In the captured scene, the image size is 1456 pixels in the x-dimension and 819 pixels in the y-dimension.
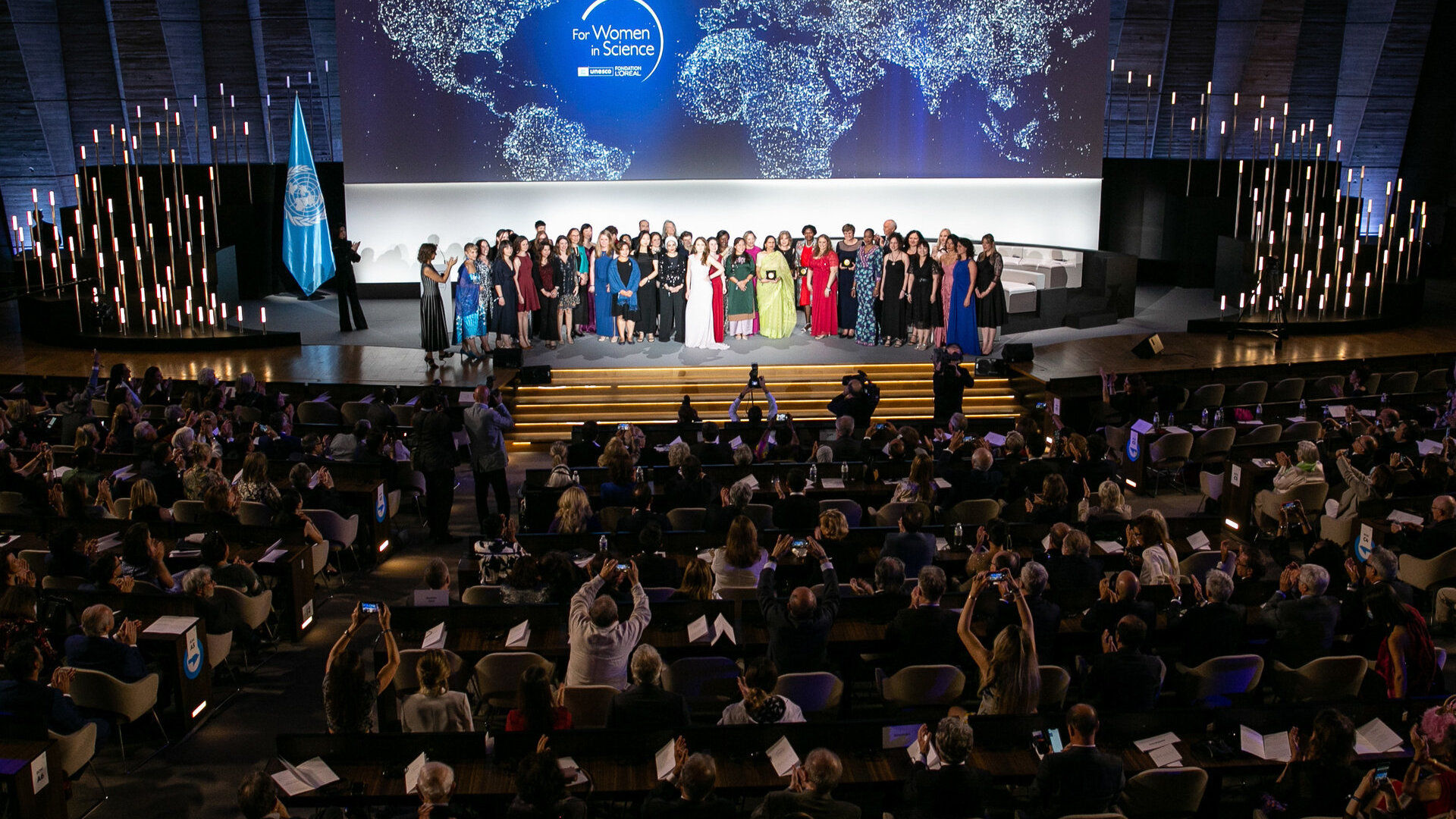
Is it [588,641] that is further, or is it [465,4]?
[465,4]

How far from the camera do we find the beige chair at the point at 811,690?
5.85m

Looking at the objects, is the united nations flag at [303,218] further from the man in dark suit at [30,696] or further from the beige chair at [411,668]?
the man in dark suit at [30,696]

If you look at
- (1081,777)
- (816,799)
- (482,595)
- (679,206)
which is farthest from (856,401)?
(679,206)

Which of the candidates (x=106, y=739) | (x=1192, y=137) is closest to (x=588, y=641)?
(x=106, y=739)

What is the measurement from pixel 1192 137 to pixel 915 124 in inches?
232

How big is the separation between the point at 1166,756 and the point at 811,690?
1.60 m

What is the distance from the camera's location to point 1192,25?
21.4 metres

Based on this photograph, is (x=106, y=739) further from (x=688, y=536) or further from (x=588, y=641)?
(x=688, y=536)

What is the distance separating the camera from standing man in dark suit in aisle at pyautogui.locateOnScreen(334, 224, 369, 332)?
52.7 feet

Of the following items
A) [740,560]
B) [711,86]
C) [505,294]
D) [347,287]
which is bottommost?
[740,560]

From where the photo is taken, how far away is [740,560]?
281 inches

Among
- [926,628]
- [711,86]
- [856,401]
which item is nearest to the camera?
[926,628]

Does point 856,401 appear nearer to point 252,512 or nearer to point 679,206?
point 252,512

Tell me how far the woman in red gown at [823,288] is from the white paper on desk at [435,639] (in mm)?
9276
